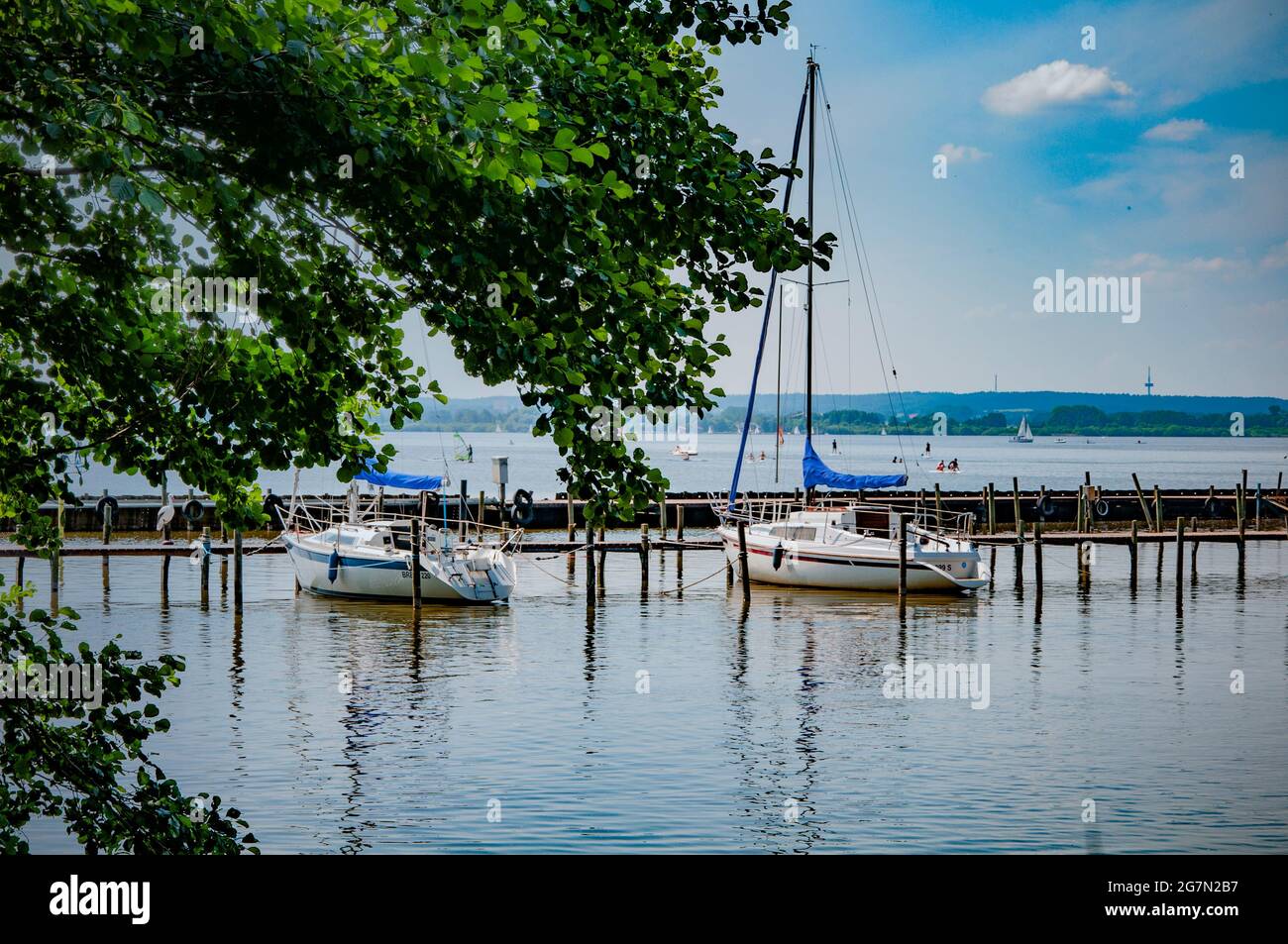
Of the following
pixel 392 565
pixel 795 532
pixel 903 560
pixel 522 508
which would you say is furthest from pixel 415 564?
pixel 522 508

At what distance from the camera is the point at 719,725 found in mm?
23562

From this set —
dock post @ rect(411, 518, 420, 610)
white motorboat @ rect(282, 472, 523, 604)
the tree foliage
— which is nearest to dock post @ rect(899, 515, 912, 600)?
white motorboat @ rect(282, 472, 523, 604)

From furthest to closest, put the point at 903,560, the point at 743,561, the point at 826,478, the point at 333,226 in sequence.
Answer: the point at 826,478
the point at 743,561
the point at 903,560
the point at 333,226

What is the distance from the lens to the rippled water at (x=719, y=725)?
17.4 metres

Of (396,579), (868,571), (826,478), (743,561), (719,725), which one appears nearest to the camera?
(719,725)

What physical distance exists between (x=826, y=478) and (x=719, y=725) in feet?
78.8

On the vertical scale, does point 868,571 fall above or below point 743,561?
below

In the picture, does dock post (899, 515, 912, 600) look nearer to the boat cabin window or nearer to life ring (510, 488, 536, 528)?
the boat cabin window

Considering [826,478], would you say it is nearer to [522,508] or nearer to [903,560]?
[903,560]

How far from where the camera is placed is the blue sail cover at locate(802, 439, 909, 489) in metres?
46.0

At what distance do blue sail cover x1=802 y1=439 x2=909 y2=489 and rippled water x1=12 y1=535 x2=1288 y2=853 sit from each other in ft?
19.3

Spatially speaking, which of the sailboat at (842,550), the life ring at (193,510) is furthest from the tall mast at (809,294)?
the life ring at (193,510)

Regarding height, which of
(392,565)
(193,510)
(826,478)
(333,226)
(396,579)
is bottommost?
(396,579)
